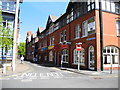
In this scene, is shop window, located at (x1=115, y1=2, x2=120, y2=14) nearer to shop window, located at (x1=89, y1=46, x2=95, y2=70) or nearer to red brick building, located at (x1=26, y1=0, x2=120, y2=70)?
red brick building, located at (x1=26, y1=0, x2=120, y2=70)

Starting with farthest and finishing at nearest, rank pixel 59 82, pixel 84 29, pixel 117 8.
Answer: pixel 84 29 → pixel 117 8 → pixel 59 82

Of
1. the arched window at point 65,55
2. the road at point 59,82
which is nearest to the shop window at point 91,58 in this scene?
the road at point 59,82

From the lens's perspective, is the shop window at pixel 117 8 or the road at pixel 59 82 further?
the shop window at pixel 117 8

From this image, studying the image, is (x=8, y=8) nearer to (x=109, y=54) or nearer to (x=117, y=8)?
(x=117, y=8)

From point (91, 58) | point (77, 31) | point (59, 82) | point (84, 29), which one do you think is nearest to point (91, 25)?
point (84, 29)

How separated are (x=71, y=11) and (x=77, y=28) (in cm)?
363

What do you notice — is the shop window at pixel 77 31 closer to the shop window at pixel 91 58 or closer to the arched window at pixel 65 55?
the shop window at pixel 91 58

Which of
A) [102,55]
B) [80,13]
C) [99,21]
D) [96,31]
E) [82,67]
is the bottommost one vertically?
[82,67]

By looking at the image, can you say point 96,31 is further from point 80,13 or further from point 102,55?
point 80,13

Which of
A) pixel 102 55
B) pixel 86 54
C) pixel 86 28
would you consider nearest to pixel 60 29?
pixel 86 28

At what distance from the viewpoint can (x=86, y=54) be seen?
17.1 m

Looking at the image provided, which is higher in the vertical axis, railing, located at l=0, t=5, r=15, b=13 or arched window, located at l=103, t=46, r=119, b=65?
railing, located at l=0, t=5, r=15, b=13

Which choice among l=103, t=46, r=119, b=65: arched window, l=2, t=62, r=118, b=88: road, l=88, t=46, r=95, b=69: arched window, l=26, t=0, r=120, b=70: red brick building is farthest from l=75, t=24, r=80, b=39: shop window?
l=2, t=62, r=118, b=88: road

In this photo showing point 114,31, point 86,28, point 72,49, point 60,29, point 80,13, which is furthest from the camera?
point 60,29
